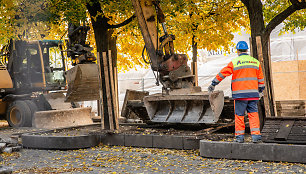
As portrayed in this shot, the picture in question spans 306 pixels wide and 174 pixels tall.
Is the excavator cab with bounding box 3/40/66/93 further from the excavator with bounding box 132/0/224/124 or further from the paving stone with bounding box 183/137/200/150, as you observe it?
the paving stone with bounding box 183/137/200/150

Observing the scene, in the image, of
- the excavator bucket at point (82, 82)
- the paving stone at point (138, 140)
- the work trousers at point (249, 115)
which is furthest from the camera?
the excavator bucket at point (82, 82)

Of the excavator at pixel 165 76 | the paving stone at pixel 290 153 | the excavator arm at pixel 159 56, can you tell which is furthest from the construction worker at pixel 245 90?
the excavator arm at pixel 159 56

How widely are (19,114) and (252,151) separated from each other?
12.9 m

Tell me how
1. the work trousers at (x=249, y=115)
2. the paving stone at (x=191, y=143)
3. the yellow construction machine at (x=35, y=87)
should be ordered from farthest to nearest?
the yellow construction machine at (x=35, y=87) < the paving stone at (x=191, y=143) < the work trousers at (x=249, y=115)

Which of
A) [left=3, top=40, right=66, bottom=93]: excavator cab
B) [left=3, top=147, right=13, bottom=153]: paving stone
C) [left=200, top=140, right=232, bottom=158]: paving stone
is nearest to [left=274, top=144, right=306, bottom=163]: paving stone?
[left=200, top=140, right=232, bottom=158]: paving stone

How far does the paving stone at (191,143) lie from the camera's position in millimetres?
10625

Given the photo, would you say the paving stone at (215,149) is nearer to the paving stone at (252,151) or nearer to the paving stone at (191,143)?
the paving stone at (252,151)

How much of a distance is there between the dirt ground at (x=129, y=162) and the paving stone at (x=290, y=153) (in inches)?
4.9

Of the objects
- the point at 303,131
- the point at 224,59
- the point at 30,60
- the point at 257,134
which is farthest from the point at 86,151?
the point at 224,59

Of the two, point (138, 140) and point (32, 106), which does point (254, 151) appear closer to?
point (138, 140)

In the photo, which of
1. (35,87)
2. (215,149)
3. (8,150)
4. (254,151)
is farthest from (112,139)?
(35,87)

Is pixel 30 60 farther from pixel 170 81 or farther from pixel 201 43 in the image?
pixel 170 81

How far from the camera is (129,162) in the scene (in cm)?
959

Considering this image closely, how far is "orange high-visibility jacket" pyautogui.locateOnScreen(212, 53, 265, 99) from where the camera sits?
943 centimetres
